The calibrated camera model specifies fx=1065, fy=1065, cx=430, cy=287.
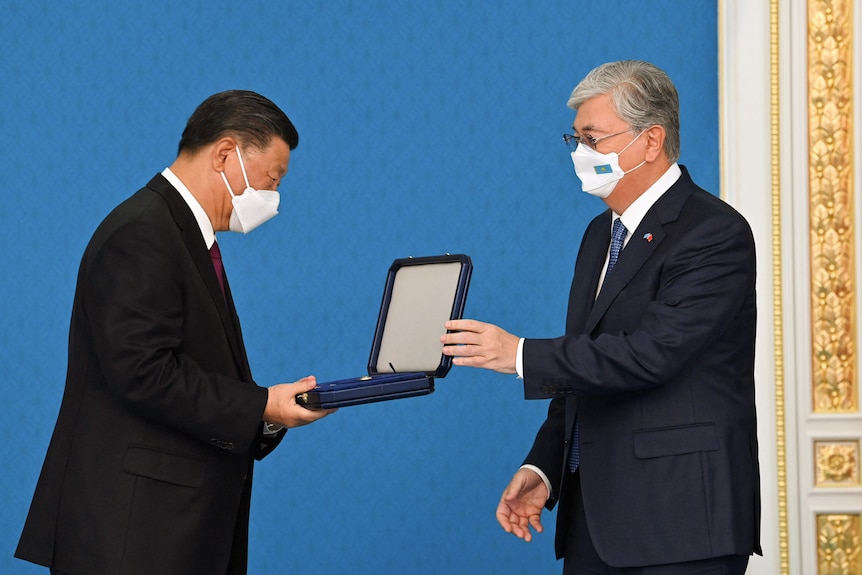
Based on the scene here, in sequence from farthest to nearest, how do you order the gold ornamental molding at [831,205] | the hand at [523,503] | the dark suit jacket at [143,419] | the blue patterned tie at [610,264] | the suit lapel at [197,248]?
the gold ornamental molding at [831,205]
the hand at [523,503]
the blue patterned tie at [610,264]
the suit lapel at [197,248]
the dark suit jacket at [143,419]

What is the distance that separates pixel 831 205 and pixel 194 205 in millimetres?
2201

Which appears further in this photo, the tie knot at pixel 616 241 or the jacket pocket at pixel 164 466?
the tie knot at pixel 616 241

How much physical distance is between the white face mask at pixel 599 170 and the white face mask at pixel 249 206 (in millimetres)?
678

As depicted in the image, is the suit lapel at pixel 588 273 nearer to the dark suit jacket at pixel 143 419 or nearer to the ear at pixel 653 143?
the ear at pixel 653 143

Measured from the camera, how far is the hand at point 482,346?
Answer: 2.08 metres

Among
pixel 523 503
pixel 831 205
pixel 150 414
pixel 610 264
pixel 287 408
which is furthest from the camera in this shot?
pixel 831 205

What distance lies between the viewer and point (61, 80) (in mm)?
3551

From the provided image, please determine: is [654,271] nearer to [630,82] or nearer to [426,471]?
[630,82]

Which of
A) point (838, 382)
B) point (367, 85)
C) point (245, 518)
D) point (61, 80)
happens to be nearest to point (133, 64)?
point (61, 80)

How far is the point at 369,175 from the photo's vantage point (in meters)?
3.57

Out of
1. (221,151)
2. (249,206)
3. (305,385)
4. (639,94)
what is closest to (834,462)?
(639,94)

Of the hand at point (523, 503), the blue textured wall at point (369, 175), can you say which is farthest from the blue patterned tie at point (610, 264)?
the blue textured wall at point (369, 175)

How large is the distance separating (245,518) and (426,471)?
1.40 m

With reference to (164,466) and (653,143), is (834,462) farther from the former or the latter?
(164,466)
